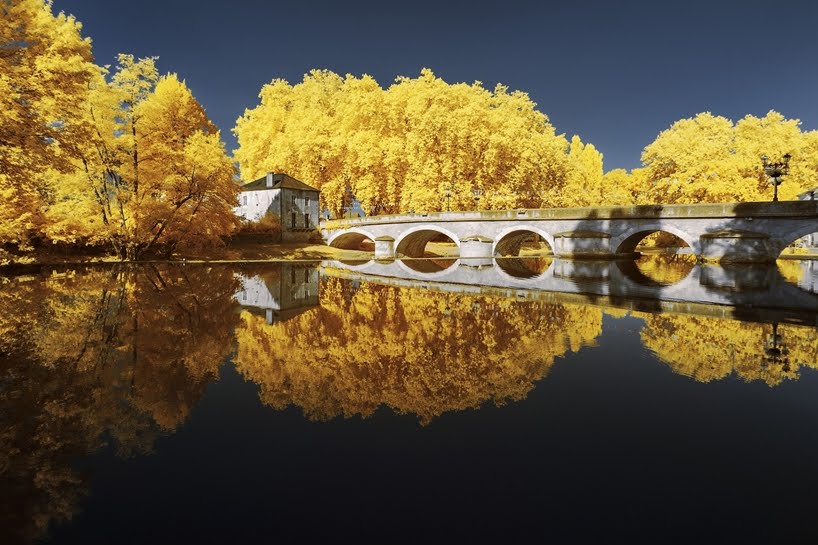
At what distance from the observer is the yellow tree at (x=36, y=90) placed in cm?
1573

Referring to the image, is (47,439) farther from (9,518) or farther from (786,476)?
(786,476)

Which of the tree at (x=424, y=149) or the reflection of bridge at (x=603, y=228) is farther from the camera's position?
the tree at (x=424, y=149)

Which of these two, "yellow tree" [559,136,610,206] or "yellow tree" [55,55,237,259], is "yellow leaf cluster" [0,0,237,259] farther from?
"yellow tree" [559,136,610,206]

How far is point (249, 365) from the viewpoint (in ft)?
25.8

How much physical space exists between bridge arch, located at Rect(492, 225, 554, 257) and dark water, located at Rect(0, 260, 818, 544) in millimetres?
27898

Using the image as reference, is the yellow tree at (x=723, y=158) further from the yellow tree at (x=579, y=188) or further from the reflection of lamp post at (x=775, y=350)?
the reflection of lamp post at (x=775, y=350)

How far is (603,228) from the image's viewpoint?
3719cm

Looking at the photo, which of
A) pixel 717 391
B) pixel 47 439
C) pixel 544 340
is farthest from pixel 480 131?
pixel 47 439

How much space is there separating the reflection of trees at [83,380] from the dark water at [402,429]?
37 mm

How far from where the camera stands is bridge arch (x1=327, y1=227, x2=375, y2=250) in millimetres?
47916

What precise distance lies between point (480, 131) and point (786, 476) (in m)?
42.1

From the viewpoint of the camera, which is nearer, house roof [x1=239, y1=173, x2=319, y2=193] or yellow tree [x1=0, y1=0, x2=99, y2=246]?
yellow tree [x1=0, y1=0, x2=99, y2=246]

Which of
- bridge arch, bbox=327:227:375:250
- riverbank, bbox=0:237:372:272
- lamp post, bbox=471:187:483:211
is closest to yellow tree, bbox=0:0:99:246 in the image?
riverbank, bbox=0:237:372:272

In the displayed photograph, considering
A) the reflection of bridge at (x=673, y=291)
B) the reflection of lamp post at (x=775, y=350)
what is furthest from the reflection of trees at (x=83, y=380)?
the reflection of bridge at (x=673, y=291)
